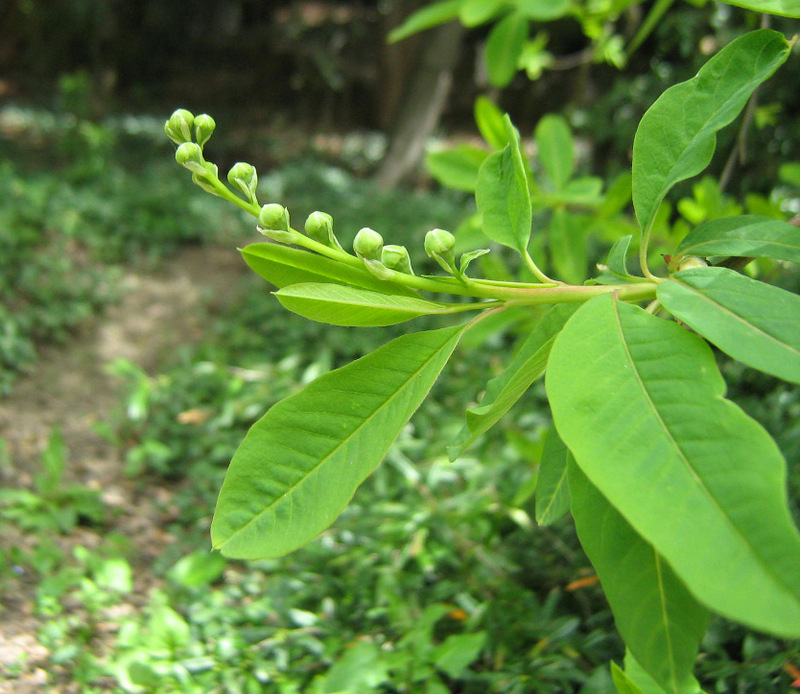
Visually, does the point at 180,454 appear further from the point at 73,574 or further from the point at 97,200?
the point at 97,200

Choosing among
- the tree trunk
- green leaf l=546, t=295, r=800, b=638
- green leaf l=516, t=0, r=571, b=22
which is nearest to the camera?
green leaf l=546, t=295, r=800, b=638

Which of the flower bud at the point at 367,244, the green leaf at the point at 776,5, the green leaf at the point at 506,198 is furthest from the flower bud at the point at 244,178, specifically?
the green leaf at the point at 776,5

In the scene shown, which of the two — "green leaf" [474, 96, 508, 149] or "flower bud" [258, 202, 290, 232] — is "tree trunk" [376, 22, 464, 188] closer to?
"green leaf" [474, 96, 508, 149]

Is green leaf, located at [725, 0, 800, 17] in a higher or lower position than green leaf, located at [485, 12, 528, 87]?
higher

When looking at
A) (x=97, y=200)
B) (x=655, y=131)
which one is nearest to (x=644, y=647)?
(x=655, y=131)

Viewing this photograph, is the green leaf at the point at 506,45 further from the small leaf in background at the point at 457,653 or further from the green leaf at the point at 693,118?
the small leaf in background at the point at 457,653

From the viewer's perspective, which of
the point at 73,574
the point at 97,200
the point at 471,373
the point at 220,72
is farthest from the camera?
the point at 220,72

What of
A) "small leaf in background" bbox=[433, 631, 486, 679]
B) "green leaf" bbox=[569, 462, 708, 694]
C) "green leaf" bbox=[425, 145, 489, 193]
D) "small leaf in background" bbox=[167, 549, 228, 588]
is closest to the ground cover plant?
"green leaf" bbox=[569, 462, 708, 694]
